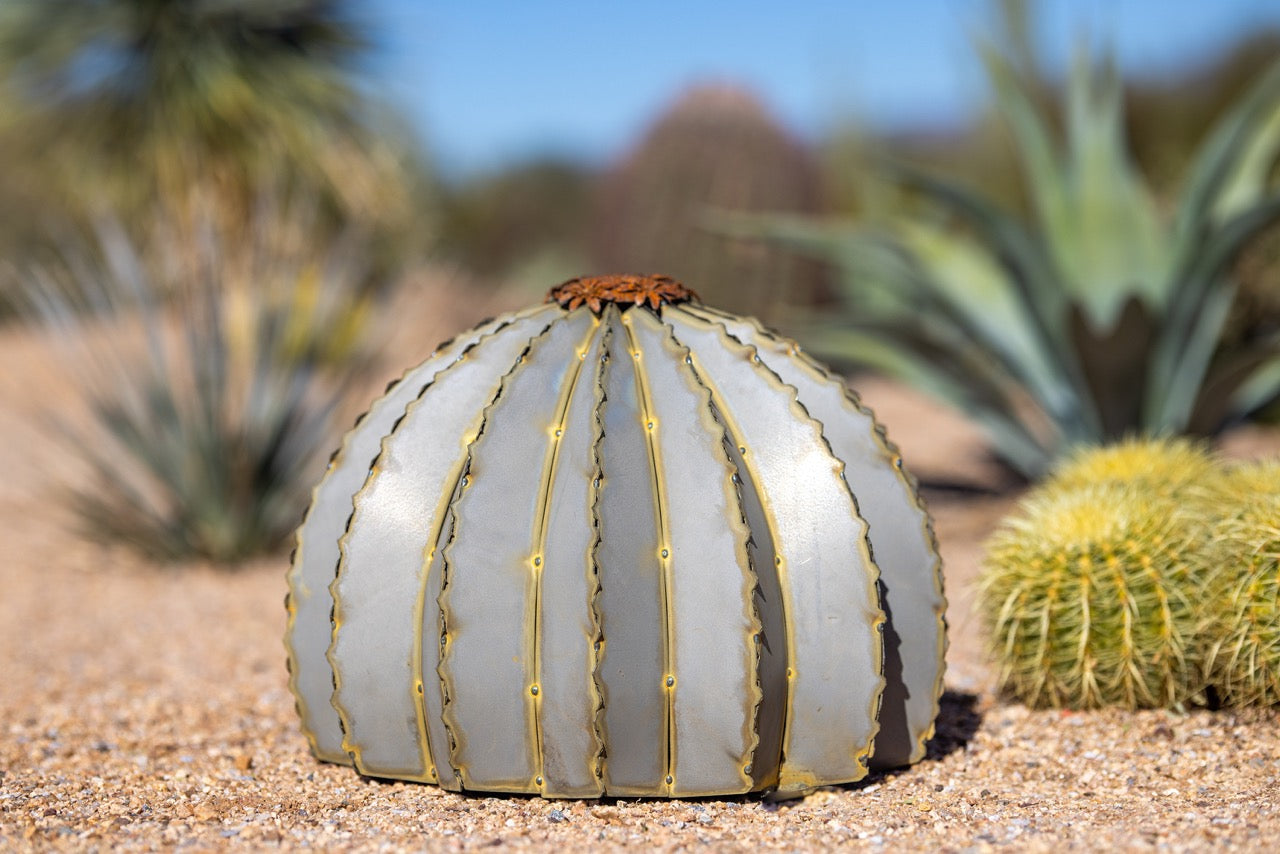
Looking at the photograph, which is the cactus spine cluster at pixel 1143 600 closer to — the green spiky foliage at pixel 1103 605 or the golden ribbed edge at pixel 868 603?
the green spiky foliage at pixel 1103 605

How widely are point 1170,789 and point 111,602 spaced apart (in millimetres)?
4375

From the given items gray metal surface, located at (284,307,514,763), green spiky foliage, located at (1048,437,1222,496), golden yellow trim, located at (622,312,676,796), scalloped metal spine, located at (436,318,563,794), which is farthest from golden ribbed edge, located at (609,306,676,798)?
green spiky foliage, located at (1048,437,1222,496)

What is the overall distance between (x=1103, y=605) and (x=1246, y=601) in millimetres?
329

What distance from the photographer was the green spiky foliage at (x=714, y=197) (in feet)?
33.3

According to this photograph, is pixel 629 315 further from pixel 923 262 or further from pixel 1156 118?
pixel 1156 118

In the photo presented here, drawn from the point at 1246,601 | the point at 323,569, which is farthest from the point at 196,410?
the point at 1246,601

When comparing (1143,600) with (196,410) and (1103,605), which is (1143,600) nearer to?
(1103,605)

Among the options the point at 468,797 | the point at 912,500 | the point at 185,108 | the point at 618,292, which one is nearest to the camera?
the point at 468,797

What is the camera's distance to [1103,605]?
10.5ft

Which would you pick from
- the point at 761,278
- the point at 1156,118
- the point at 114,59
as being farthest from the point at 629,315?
the point at 1156,118

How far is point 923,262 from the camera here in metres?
6.29

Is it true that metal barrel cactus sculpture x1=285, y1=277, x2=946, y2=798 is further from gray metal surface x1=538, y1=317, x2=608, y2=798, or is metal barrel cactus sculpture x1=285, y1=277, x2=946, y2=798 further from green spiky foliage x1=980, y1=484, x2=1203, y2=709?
green spiky foliage x1=980, y1=484, x2=1203, y2=709

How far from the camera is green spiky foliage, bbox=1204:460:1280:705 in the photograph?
3.02 metres

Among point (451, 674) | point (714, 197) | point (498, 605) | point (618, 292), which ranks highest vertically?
point (714, 197)
